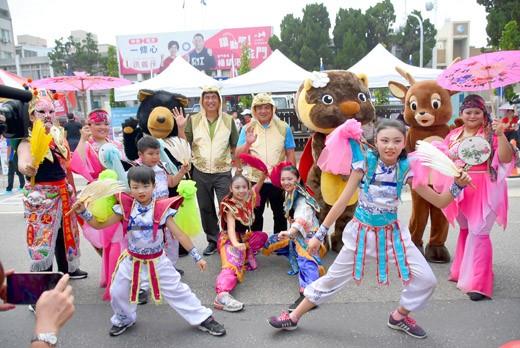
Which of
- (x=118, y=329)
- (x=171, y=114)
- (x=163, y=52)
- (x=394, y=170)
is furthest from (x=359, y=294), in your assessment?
(x=163, y=52)

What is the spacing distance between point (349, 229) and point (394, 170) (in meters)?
0.51

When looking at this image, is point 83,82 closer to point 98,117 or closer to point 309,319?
point 98,117

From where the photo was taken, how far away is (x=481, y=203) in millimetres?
3510

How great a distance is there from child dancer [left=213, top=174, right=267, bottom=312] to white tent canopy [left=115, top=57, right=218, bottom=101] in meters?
7.75

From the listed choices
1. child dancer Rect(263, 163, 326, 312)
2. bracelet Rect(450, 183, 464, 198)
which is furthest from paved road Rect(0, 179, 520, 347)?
bracelet Rect(450, 183, 464, 198)

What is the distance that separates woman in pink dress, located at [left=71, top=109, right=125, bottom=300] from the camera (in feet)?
11.7

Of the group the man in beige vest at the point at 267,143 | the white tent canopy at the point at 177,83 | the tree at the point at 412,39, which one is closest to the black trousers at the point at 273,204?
the man in beige vest at the point at 267,143

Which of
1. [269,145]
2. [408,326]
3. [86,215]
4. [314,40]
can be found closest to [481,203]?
[408,326]

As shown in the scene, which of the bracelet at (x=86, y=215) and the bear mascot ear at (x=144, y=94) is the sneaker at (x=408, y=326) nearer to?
the bracelet at (x=86, y=215)

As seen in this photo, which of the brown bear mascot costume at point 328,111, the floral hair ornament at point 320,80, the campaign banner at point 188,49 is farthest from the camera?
the campaign banner at point 188,49

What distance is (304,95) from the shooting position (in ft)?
14.8

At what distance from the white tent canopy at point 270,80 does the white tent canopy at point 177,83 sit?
35.7 inches

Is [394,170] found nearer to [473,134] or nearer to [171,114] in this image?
[473,134]

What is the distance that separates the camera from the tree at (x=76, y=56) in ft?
139
